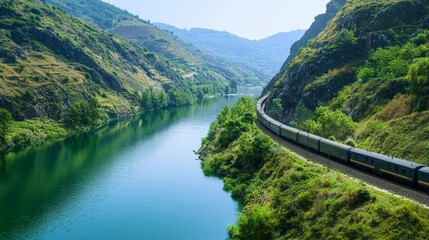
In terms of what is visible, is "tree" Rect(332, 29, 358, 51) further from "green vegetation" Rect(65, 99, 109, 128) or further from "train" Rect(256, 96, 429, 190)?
"green vegetation" Rect(65, 99, 109, 128)

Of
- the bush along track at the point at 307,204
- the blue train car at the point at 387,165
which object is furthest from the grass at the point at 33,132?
the blue train car at the point at 387,165

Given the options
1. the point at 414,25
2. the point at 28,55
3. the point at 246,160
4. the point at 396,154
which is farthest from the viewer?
the point at 28,55

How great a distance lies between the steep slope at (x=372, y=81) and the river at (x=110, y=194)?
32.0 metres

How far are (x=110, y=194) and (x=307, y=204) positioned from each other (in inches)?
1801

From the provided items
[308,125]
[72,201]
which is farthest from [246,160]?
[72,201]

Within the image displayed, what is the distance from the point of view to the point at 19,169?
99312 mm

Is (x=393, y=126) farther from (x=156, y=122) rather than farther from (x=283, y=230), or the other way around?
(x=156, y=122)

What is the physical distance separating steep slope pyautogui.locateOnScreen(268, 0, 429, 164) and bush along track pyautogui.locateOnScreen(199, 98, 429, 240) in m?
17.9

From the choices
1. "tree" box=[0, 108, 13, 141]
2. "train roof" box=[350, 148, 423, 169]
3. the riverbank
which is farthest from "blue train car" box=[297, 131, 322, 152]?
"tree" box=[0, 108, 13, 141]

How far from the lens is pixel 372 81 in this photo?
323 ft

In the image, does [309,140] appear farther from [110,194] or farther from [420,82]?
[110,194]

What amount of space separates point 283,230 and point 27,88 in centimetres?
13961

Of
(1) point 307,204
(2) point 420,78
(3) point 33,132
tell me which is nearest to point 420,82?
(2) point 420,78

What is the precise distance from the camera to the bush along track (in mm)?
38969
